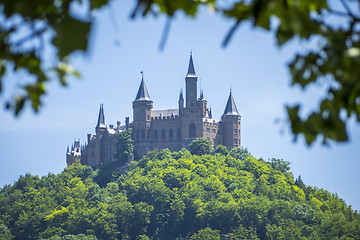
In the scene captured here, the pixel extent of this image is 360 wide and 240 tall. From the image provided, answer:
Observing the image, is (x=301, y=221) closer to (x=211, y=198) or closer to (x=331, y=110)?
(x=211, y=198)

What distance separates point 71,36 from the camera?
4641 mm

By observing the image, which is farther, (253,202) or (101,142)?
(101,142)

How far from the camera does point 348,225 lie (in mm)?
106250

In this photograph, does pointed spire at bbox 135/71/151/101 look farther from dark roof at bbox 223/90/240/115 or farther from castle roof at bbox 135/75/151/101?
dark roof at bbox 223/90/240/115

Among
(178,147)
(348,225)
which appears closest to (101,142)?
(178,147)

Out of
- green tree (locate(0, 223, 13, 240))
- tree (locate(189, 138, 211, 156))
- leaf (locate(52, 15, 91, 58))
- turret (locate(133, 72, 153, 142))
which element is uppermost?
turret (locate(133, 72, 153, 142))

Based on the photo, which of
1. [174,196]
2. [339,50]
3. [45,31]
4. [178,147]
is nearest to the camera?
[339,50]

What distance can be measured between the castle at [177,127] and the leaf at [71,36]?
114449 mm

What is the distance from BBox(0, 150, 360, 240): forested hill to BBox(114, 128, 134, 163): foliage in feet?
7.36

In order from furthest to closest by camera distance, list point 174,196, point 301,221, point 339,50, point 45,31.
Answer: point 174,196 → point 301,221 → point 45,31 → point 339,50

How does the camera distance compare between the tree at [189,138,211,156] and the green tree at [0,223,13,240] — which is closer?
the green tree at [0,223,13,240]

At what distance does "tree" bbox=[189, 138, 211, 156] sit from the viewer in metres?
118

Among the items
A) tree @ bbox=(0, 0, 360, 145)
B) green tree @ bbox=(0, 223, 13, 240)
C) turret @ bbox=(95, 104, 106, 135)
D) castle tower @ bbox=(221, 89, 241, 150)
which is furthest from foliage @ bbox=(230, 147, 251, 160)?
tree @ bbox=(0, 0, 360, 145)

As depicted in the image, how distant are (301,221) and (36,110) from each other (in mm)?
102631
